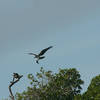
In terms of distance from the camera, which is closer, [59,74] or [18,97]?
[18,97]

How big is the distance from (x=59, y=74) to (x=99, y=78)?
69.3 feet

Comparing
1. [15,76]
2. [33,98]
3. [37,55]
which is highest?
[33,98]

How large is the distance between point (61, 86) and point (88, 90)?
20491mm

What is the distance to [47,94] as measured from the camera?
4446 inches

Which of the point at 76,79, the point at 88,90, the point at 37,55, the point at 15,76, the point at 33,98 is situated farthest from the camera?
the point at 76,79

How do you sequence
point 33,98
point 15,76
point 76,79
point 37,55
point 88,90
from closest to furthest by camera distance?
point 15,76 < point 37,55 < point 88,90 < point 33,98 < point 76,79

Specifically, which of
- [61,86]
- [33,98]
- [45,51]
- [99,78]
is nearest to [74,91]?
[61,86]

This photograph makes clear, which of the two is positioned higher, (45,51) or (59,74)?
(59,74)

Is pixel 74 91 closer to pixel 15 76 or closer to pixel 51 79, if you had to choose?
pixel 51 79

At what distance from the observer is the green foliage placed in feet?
365

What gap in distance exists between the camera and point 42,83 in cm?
11119

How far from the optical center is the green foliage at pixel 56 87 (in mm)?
111100

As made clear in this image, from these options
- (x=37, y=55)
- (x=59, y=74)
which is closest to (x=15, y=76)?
(x=37, y=55)

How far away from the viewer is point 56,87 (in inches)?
4545
